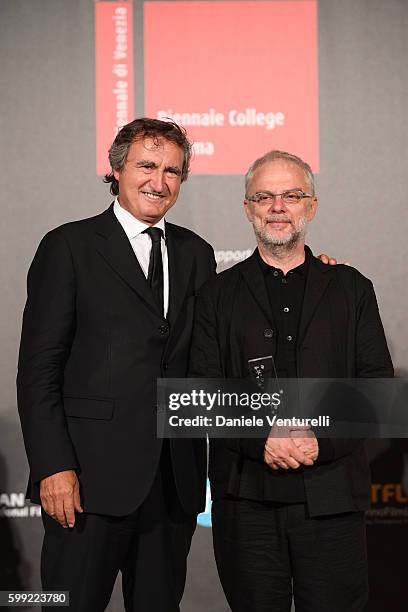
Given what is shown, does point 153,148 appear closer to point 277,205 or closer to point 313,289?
point 277,205

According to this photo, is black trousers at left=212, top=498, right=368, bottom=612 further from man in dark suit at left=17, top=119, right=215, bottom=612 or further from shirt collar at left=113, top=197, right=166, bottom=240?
shirt collar at left=113, top=197, right=166, bottom=240

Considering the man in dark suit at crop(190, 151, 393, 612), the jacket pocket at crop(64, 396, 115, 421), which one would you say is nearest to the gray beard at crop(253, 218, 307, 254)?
the man in dark suit at crop(190, 151, 393, 612)

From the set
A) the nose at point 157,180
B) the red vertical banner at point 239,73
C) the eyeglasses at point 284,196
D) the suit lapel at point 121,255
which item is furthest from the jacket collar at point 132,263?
the red vertical banner at point 239,73

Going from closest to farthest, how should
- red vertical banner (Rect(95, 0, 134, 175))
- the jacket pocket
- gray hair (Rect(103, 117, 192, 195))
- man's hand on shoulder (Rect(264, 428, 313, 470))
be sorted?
man's hand on shoulder (Rect(264, 428, 313, 470)), the jacket pocket, gray hair (Rect(103, 117, 192, 195)), red vertical banner (Rect(95, 0, 134, 175))

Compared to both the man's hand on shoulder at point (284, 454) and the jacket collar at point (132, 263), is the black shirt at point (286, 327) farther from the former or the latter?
the jacket collar at point (132, 263)

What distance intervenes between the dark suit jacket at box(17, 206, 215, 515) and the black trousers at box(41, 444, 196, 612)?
0.06 metres

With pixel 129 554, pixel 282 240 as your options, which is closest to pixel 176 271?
pixel 282 240

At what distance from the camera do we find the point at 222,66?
308 centimetres

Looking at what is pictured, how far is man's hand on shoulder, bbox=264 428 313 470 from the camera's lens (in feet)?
6.34

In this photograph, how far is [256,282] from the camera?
2.09 m

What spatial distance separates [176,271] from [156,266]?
0.07 metres

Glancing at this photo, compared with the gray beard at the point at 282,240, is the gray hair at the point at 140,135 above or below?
above

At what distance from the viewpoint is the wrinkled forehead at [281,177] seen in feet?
6.93

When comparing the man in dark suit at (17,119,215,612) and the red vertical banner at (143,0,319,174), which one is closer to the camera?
the man in dark suit at (17,119,215,612)
